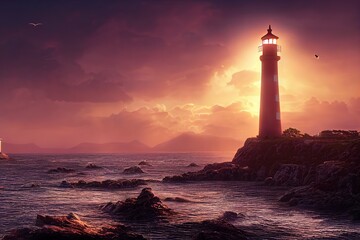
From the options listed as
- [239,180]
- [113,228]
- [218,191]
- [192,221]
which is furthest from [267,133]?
[113,228]

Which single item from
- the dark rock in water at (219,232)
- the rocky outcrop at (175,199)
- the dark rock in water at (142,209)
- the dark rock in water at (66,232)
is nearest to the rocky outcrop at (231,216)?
the dark rock in water at (219,232)

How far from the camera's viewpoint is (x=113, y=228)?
23531 millimetres

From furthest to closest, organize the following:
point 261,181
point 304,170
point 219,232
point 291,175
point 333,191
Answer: point 261,181 < point 291,175 < point 304,170 < point 333,191 < point 219,232

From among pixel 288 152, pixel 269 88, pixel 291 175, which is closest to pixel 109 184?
pixel 291 175

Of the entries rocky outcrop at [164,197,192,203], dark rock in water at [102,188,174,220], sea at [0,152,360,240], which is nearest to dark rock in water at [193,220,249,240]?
sea at [0,152,360,240]

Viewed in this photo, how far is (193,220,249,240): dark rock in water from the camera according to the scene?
71.3 ft

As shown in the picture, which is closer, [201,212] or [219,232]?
[219,232]

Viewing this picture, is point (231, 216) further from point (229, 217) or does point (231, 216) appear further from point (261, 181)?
point (261, 181)

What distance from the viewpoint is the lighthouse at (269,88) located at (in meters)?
72.9

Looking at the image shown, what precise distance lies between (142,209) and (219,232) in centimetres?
1034

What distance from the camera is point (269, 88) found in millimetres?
73188

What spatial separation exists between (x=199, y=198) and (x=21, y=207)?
59.7ft

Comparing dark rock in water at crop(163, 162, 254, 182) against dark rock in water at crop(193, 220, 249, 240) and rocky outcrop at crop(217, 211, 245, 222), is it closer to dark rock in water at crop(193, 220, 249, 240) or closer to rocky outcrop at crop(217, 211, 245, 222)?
rocky outcrop at crop(217, 211, 245, 222)

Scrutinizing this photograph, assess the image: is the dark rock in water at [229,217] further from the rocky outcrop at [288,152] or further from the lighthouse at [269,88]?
the lighthouse at [269,88]
